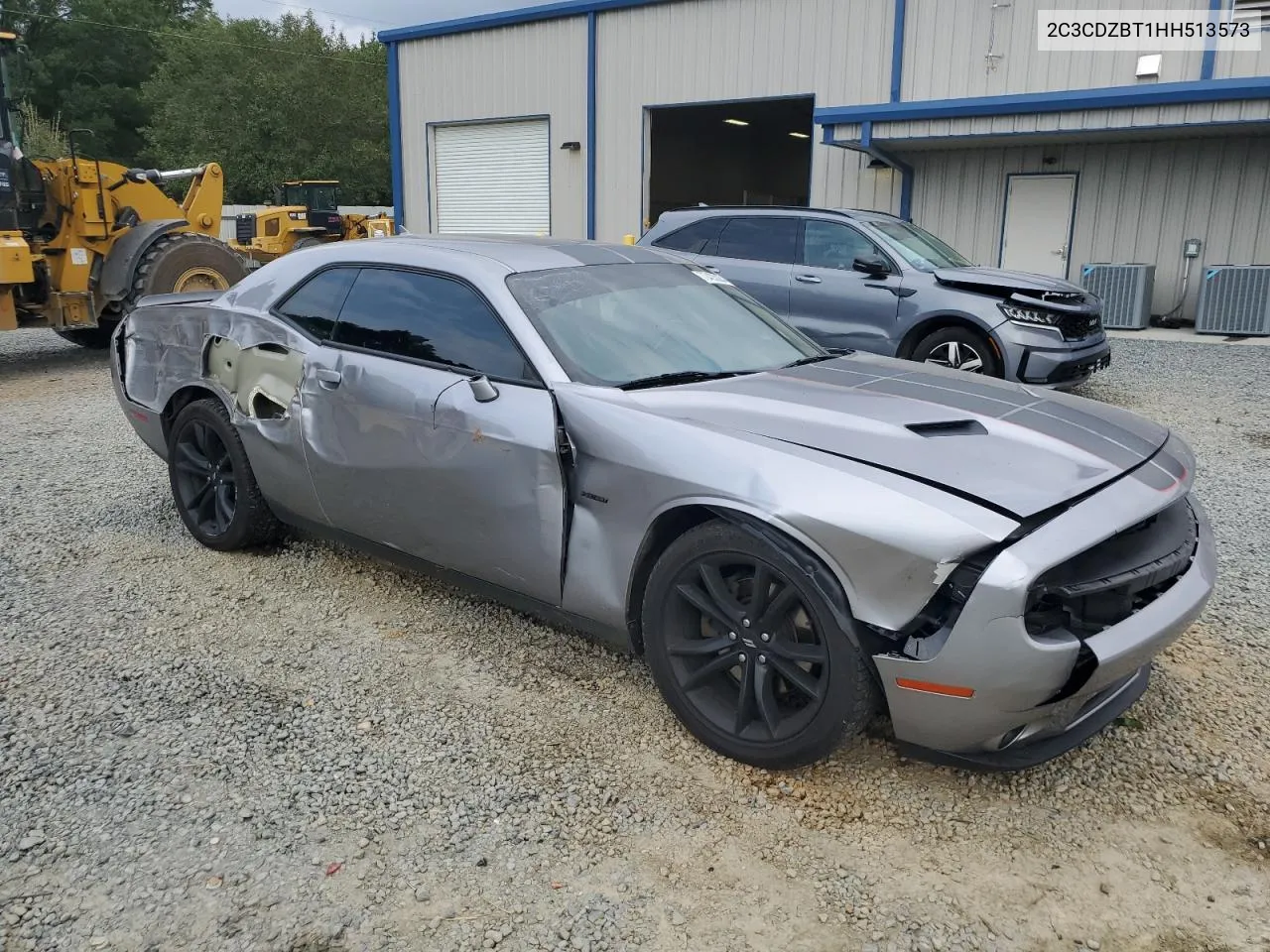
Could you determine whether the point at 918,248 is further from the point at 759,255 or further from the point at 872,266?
the point at 759,255

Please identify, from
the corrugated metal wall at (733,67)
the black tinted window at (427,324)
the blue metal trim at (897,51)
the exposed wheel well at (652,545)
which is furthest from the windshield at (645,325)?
the corrugated metal wall at (733,67)

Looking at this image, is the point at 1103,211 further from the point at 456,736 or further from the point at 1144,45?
the point at 456,736

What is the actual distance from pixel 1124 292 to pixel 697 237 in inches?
306

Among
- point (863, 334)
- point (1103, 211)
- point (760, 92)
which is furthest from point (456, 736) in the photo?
point (760, 92)

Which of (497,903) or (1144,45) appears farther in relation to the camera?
(1144,45)

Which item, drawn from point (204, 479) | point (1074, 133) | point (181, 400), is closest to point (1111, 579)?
point (204, 479)

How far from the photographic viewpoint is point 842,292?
8.59 meters

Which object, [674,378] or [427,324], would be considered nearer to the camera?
[674,378]

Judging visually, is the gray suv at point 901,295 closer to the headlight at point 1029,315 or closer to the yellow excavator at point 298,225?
the headlight at point 1029,315

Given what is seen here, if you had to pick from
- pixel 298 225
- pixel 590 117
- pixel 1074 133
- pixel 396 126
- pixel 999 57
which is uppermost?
pixel 999 57

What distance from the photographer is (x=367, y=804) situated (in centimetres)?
280

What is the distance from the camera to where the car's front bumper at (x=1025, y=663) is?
239 cm

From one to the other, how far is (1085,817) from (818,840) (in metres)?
0.78

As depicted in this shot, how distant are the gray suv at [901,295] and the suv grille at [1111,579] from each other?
538cm
